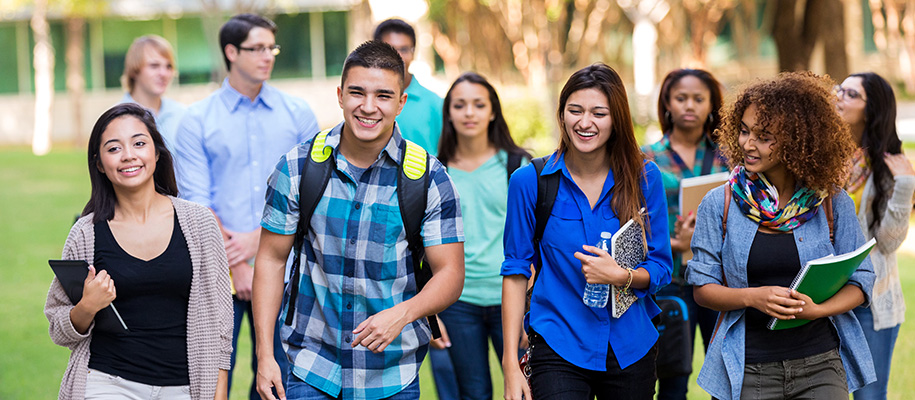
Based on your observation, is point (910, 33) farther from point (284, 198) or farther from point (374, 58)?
point (284, 198)

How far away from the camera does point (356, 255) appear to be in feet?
12.9

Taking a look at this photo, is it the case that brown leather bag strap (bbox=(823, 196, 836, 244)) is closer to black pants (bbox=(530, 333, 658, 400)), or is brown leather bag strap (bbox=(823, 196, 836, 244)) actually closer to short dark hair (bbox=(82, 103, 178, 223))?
black pants (bbox=(530, 333, 658, 400))

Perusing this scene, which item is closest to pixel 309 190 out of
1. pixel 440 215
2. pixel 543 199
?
pixel 440 215

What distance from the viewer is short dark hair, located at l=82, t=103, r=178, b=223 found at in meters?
4.27

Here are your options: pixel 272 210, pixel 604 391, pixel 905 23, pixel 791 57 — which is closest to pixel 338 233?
pixel 272 210

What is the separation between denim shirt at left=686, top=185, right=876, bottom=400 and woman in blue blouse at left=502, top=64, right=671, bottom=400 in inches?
7.8

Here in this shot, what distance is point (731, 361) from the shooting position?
4098 millimetres

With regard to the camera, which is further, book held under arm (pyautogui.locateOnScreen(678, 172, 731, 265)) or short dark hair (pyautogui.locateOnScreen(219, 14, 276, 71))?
short dark hair (pyautogui.locateOnScreen(219, 14, 276, 71))

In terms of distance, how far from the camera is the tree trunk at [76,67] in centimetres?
3491

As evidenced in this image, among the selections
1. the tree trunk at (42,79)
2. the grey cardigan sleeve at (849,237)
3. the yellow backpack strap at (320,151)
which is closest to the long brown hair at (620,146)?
the grey cardigan sleeve at (849,237)

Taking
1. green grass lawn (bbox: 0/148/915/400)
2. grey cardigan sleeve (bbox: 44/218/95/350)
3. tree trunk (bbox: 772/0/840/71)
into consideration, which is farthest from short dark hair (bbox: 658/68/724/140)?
tree trunk (bbox: 772/0/840/71)

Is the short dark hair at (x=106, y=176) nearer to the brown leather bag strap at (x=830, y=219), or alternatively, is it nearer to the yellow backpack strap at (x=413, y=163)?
the yellow backpack strap at (x=413, y=163)

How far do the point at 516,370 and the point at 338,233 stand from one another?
36.7 inches

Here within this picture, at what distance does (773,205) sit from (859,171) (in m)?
1.48
